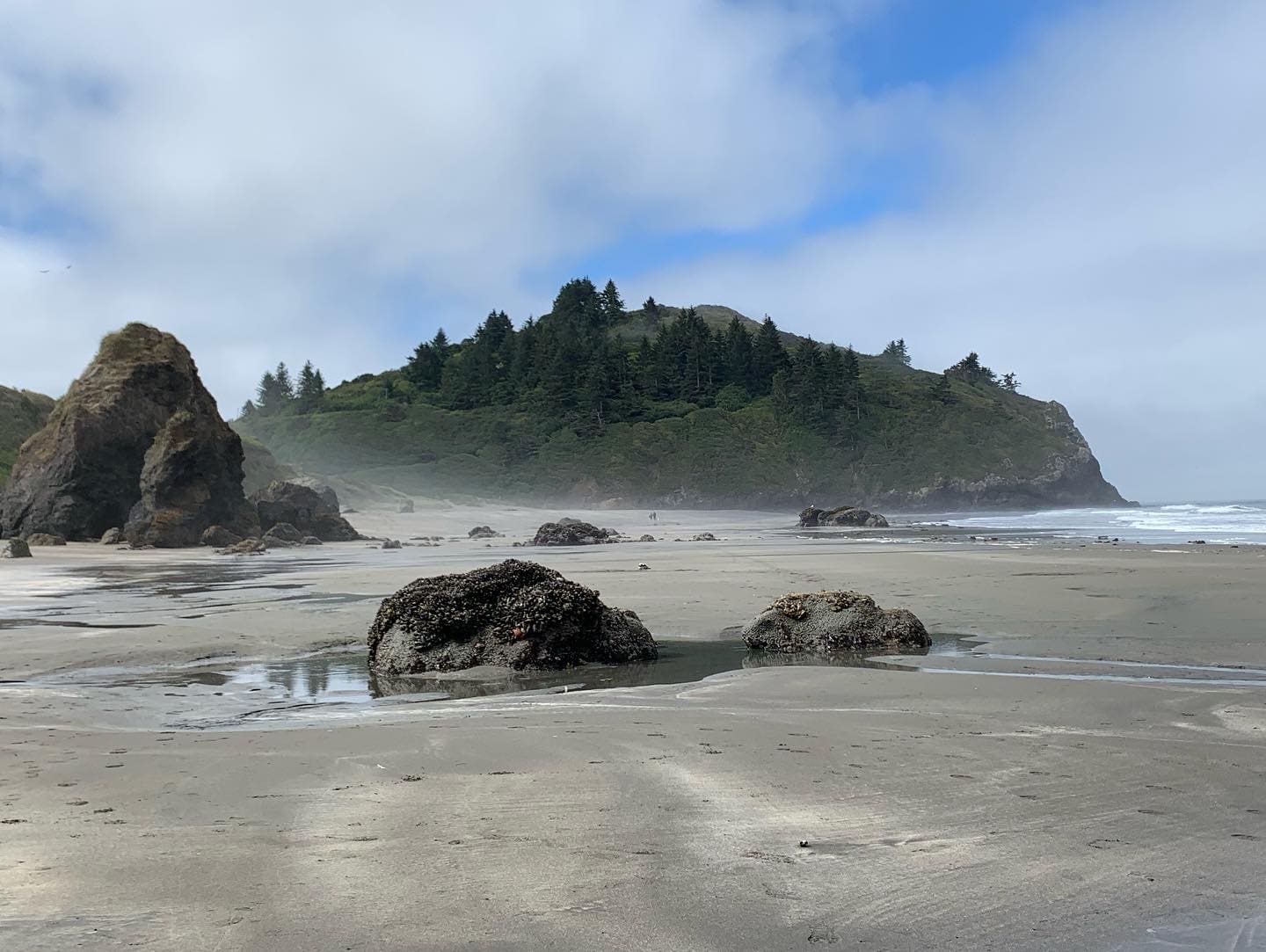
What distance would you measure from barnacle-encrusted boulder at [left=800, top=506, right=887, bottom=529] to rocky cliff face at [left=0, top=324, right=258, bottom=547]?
26.2 m

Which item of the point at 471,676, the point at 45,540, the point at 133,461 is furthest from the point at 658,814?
the point at 133,461

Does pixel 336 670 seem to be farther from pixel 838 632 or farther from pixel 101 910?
pixel 101 910

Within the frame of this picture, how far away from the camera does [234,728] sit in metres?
5.48

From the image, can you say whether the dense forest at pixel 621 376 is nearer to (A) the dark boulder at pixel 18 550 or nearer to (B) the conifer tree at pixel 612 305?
(B) the conifer tree at pixel 612 305

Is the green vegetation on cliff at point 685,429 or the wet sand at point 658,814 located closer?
the wet sand at point 658,814

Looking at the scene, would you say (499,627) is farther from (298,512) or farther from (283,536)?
(298,512)

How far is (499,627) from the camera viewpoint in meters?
8.38

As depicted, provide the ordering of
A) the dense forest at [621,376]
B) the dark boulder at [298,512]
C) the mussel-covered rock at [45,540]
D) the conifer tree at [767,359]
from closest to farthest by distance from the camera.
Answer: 1. the mussel-covered rock at [45,540]
2. the dark boulder at [298,512]
3. the dense forest at [621,376]
4. the conifer tree at [767,359]

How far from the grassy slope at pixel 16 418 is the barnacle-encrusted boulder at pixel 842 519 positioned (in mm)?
32947

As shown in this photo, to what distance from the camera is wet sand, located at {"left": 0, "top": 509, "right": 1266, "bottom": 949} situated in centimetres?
257

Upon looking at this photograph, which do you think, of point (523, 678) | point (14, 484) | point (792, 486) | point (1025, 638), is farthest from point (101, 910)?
point (792, 486)

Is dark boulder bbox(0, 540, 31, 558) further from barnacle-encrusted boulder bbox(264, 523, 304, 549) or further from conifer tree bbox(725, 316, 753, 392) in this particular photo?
conifer tree bbox(725, 316, 753, 392)

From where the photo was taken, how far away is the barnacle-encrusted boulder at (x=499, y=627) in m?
8.16

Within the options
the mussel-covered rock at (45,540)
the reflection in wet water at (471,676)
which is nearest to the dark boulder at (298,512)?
the mussel-covered rock at (45,540)
